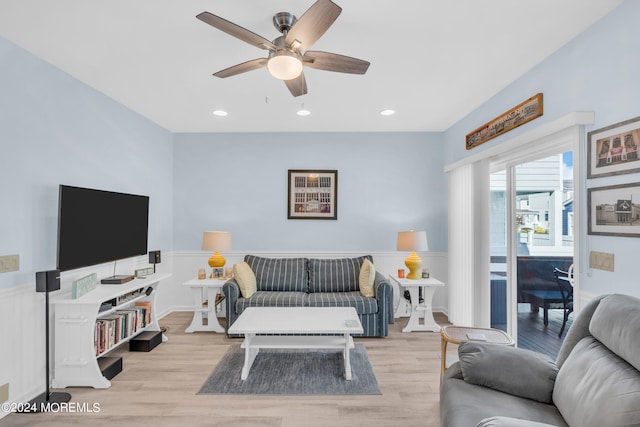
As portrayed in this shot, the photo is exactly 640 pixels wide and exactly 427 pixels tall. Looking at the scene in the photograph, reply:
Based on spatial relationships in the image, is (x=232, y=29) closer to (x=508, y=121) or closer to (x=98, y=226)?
(x=98, y=226)

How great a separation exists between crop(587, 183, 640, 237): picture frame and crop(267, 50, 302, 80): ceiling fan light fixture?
1.98 meters

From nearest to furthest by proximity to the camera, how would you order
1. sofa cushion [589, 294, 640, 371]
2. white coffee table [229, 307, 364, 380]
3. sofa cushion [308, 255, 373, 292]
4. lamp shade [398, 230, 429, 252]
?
sofa cushion [589, 294, 640, 371], white coffee table [229, 307, 364, 380], lamp shade [398, 230, 429, 252], sofa cushion [308, 255, 373, 292]

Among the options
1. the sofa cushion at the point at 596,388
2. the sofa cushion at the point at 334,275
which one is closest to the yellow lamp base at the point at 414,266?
the sofa cushion at the point at 334,275

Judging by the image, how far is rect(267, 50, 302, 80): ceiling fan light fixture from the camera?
1.92m

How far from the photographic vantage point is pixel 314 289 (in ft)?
14.3

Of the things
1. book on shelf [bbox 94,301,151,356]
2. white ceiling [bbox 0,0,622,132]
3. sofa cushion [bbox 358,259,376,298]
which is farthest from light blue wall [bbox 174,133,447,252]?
book on shelf [bbox 94,301,151,356]

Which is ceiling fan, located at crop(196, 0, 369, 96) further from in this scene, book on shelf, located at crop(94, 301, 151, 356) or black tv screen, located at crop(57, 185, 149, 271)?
book on shelf, located at crop(94, 301, 151, 356)

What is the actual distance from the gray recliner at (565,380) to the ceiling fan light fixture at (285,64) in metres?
1.86

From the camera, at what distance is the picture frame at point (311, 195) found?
190 inches

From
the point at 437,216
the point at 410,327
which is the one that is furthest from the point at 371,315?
the point at 437,216

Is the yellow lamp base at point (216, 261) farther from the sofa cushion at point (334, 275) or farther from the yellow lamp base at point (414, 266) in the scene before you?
the yellow lamp base at point (414, 266)

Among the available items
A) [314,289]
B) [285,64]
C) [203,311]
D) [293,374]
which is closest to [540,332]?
[293,374]

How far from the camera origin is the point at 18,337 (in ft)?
8.00

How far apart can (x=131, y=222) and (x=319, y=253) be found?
237cm
